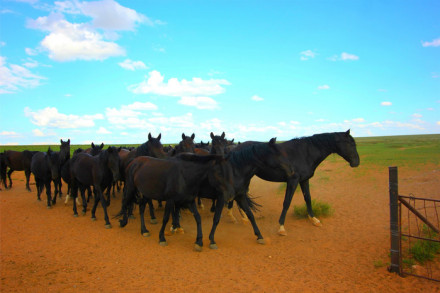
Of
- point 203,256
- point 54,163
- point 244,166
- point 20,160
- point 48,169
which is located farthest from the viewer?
point 20,160

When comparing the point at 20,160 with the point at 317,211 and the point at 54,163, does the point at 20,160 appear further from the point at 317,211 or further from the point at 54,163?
the point at 317,211

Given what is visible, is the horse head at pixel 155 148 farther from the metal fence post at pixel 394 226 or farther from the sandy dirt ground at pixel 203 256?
the metal fence post at pixel 394 226

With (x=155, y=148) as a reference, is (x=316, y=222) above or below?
below

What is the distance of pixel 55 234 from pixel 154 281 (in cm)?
443

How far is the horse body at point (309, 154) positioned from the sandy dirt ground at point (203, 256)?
1.39 m

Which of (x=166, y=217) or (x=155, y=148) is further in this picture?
(x=155, y=148)

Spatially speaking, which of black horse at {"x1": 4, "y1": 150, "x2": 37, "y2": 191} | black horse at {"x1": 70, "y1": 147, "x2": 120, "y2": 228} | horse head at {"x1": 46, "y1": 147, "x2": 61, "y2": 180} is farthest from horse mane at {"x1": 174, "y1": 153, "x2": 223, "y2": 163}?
black horse at {"x1": 4, "y1": 150, "x2": 37, "y2": 191}

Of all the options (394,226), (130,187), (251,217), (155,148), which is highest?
(155,148)

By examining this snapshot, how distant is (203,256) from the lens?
6016 millimetres

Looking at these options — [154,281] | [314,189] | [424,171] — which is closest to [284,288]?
[154,281]

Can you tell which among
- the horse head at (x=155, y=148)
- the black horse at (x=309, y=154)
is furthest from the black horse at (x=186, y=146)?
the black horse at (x=309, y=154)

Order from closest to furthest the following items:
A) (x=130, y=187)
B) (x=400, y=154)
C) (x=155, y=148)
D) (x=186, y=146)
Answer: (x=130, y=187) < (x=155, y=148) < (x=186, y=146) < (x=400, y=154)

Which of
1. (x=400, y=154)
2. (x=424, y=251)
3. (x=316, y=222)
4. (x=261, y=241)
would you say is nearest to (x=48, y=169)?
(x=261, y=241)

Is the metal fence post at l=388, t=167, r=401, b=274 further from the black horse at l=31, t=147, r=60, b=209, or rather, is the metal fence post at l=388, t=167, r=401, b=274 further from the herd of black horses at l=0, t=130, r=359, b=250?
the black horse at l=31, t=147, r=60, b=209
